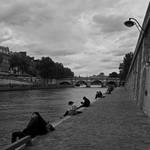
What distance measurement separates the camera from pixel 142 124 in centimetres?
1253

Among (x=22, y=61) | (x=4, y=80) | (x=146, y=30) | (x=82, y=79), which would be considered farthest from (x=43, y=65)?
(x=146, y=30)

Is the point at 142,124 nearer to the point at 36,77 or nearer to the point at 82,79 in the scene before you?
the point at 36,77

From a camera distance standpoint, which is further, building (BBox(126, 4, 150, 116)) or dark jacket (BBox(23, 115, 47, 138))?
building (BBox(126, 4, 150, 116))

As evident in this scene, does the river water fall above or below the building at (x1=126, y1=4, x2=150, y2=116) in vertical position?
below

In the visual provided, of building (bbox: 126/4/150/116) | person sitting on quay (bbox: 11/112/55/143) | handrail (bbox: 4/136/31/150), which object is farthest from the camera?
building (bbox: 126/4/150/116)

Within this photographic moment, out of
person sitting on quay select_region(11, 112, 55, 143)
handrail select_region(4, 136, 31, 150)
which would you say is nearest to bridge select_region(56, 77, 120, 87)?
person sitting on quay select_region(11, 112, 55, 143)

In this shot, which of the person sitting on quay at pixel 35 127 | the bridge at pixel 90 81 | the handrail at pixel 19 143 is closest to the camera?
the handrail at pixel 19 143

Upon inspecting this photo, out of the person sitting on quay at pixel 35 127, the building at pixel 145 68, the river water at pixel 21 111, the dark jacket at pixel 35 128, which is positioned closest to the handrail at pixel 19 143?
the person sitting on quay at pixel 35 127

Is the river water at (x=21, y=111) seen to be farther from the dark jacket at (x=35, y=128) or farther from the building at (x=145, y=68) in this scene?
the building at (x=145, y=68)

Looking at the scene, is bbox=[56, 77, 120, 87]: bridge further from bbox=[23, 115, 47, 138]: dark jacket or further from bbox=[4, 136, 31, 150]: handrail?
bbox=[4, 136, 31, 150]: handrail

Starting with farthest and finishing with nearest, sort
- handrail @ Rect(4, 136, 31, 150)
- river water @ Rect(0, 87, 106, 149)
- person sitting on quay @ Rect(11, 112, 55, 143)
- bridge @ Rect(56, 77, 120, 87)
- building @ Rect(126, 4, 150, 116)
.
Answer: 1. bridge @ Rect(56, 77, 120, 87)
2. river water @ Rect(0, 87, 106, 149)
3. building @ Rect(126, 4, 150, 116)
4. person sitting on quay @ Rect(11, 112, 55, 143)
5. handrail @ Rect(4, 136, 31, 150)

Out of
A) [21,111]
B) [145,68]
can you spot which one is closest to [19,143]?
[145,68]

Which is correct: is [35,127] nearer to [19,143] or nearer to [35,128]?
[35,128]

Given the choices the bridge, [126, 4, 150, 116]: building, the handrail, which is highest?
the bridge
